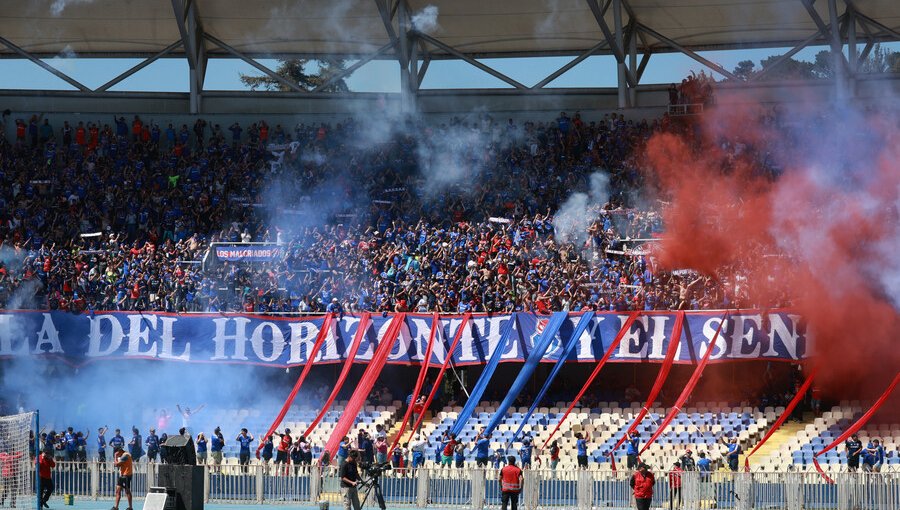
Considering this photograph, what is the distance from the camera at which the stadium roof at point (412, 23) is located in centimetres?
3850

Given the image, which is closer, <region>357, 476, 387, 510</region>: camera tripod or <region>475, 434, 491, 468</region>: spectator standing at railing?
<region>357, 476, 387, 510</region>: camera tripod

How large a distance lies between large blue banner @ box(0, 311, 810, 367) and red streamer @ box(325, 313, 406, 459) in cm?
A: 17

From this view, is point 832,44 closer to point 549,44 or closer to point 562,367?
point 549,44

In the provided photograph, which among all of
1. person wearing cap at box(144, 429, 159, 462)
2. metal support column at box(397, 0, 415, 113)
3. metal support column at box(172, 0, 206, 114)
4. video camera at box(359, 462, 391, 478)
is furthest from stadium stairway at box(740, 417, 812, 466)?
metal support column at box(172, 0, 206, 114)

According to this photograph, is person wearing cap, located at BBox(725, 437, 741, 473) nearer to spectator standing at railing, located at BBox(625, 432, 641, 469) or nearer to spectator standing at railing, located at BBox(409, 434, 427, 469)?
spectator standing at railing, located at BBox(625, 432, 641, 469)

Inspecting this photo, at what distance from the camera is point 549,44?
135 feet

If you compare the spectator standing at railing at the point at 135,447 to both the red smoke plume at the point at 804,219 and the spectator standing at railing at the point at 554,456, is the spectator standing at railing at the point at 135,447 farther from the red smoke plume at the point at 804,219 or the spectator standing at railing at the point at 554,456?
the red smoke plume at the point at 804,219

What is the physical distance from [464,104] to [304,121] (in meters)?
5.01

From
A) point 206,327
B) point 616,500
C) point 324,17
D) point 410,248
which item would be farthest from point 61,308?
point 616,500

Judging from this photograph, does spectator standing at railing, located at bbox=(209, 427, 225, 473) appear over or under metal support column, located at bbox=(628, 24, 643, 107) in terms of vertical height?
under

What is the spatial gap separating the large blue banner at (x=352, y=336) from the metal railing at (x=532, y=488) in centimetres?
645

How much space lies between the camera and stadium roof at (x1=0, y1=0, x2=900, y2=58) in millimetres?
38500

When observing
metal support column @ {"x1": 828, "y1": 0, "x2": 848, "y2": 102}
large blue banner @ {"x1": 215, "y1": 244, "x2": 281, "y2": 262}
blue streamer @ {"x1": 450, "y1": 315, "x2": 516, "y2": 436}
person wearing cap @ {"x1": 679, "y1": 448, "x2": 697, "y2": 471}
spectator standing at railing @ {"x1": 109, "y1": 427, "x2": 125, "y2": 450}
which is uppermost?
metal support column @ {"x1": 828, "y1": 0, "x2": 848, "y2": 102}

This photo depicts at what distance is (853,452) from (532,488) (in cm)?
715
